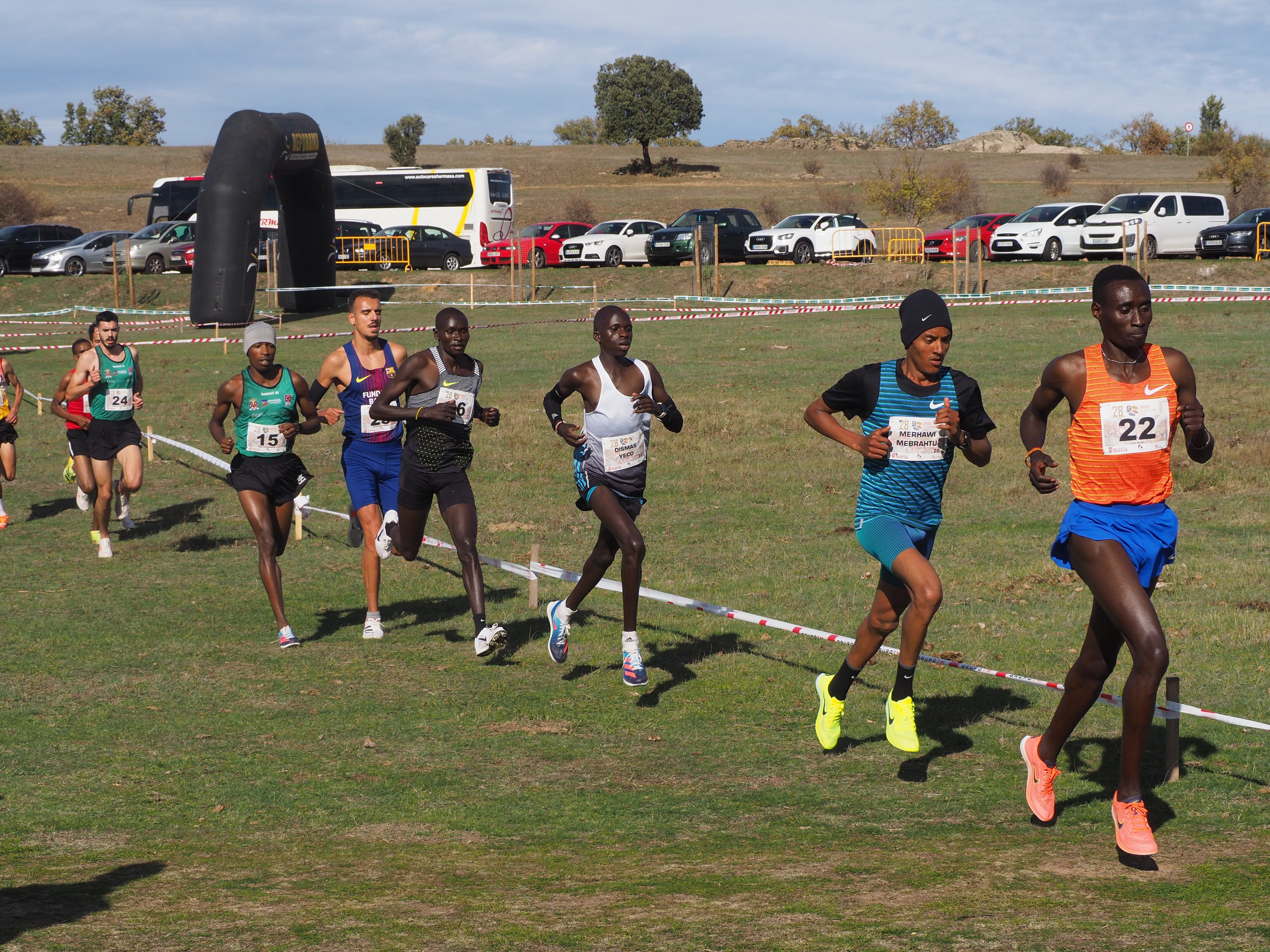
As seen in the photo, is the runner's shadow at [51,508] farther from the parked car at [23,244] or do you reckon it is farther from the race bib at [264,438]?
the parked car at [23,244]

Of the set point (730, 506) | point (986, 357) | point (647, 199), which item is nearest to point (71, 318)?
point (986, 357)

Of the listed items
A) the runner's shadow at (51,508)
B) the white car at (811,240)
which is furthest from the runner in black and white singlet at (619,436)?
the white car at (811,240)

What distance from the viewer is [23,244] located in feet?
158

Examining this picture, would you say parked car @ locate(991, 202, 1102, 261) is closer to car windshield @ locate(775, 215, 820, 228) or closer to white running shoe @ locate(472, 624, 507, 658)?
car windshield @ locate(775, 215, 820, 228)

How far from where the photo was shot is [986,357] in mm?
23641

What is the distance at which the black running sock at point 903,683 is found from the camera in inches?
254

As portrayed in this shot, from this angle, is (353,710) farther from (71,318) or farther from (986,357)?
(71,318)

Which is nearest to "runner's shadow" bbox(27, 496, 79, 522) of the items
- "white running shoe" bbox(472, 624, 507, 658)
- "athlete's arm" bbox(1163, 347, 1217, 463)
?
"white running shoe" bbox(472, 624, 507, 658)

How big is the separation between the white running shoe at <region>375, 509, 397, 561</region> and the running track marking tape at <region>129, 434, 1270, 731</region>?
3.39ft

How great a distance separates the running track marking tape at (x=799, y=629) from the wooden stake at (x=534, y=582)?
25mm

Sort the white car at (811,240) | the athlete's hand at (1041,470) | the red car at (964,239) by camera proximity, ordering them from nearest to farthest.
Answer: the athlete's hand at (1041,470)
the red car at (964,239)
the white car at (811,240)

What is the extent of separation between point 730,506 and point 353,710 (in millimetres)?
7166

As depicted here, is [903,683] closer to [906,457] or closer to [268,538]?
[906,457]

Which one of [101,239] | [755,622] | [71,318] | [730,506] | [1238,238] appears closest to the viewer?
[755,622]
